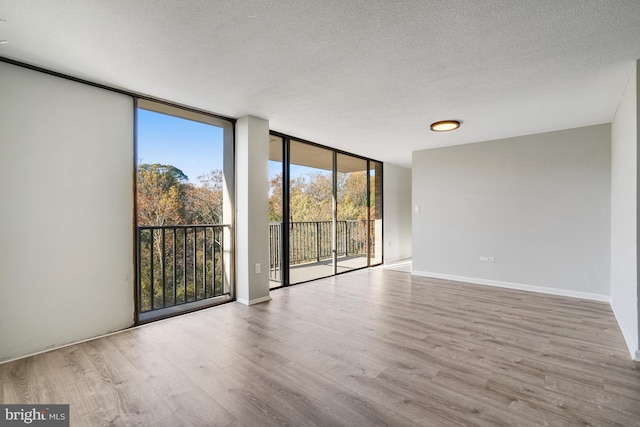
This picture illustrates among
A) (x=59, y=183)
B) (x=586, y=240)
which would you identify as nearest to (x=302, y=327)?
(x=59, y=183)

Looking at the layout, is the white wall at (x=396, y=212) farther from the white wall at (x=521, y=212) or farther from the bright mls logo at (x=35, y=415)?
the bright mls logo at (x=35, y=415)

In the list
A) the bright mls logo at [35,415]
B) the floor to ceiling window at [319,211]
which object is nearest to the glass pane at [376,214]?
the floor to ceiling window at [319,211]

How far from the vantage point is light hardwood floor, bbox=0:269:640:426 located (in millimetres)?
1632

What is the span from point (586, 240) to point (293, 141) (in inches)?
173

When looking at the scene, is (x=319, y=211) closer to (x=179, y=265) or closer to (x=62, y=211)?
(x=179, y=265)

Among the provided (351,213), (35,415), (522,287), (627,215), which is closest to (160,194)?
(35,415)

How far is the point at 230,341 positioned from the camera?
101 inches

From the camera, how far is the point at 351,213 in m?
6.05

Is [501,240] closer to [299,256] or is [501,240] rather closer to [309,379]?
[299,256]

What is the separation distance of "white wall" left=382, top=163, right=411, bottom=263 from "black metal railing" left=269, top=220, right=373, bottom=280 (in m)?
0.68

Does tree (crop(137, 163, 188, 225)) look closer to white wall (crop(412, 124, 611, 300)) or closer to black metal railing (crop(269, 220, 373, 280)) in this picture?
black metal railing (crop(269, 220, 373, 280))

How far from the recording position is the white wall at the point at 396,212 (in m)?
6.79

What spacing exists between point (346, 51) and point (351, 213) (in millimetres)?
4129

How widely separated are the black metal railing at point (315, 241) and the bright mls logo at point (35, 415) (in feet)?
10.0
